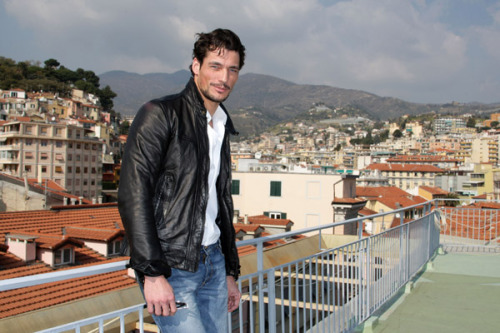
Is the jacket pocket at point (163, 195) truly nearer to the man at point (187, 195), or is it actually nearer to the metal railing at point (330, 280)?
the man at point (187, 195)

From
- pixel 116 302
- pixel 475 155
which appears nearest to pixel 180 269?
pixel 116 302

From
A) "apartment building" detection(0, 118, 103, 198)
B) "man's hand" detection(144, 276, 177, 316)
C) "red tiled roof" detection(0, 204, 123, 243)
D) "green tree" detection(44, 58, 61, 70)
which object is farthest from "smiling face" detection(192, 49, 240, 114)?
"green tree" detection(44, 58, 61, 70)

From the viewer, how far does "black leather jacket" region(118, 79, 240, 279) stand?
5.16 feet

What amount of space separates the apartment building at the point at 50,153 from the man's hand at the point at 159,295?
197ft

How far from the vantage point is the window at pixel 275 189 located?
3872 centimetres

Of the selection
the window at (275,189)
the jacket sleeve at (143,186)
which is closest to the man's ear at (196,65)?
the jacket sleeve at (143,186)

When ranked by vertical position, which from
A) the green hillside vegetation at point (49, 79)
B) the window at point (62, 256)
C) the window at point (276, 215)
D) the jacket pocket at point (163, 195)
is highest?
the green hillside vegetation at point (49, 79)

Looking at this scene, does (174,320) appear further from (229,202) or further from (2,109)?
(2,109)

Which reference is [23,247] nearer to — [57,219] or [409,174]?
[57,219]

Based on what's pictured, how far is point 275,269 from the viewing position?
3.02 meters

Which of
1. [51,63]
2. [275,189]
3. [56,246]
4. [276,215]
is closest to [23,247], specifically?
[56,246]

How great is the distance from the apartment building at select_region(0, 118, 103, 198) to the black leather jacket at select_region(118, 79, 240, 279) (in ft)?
197

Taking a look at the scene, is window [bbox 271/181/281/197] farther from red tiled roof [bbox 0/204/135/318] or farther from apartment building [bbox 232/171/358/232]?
red tiled roof [bbox 0/204/135/318]

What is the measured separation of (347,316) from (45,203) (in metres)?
39.9
